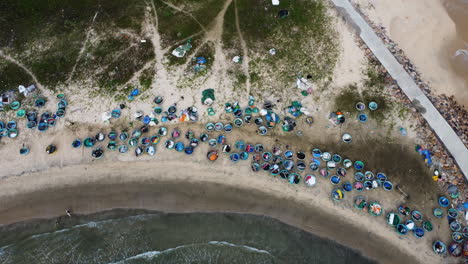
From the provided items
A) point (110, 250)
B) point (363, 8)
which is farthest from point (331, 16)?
point (110, 250)

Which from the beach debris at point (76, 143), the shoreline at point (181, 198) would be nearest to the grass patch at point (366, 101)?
the shoreline at point (181, 198)

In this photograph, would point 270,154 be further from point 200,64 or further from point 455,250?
point 455,250

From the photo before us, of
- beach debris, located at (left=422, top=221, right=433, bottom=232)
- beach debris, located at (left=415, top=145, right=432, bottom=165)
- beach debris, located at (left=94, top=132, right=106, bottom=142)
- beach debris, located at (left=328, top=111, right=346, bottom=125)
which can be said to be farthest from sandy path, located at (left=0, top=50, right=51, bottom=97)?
beach debris, located at (left=422, top=221, right=433, bottom=232)

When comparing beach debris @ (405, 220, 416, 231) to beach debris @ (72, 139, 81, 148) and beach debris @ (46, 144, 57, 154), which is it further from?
beach debris @ (46, 144, 57, 154)

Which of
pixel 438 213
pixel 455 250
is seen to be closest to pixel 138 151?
pixel 438 213

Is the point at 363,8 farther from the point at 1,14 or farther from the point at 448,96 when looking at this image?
the point at 1,14

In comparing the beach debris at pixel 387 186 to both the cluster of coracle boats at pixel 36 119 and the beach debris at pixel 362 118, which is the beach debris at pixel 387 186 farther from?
the cluster of coracle boats at pixel 36 119

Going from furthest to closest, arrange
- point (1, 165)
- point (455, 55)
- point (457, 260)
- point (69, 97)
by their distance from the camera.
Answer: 1. point (455, 55)
2. point (69, 97)
3. point (1, 165)
4. point (457, 260)
